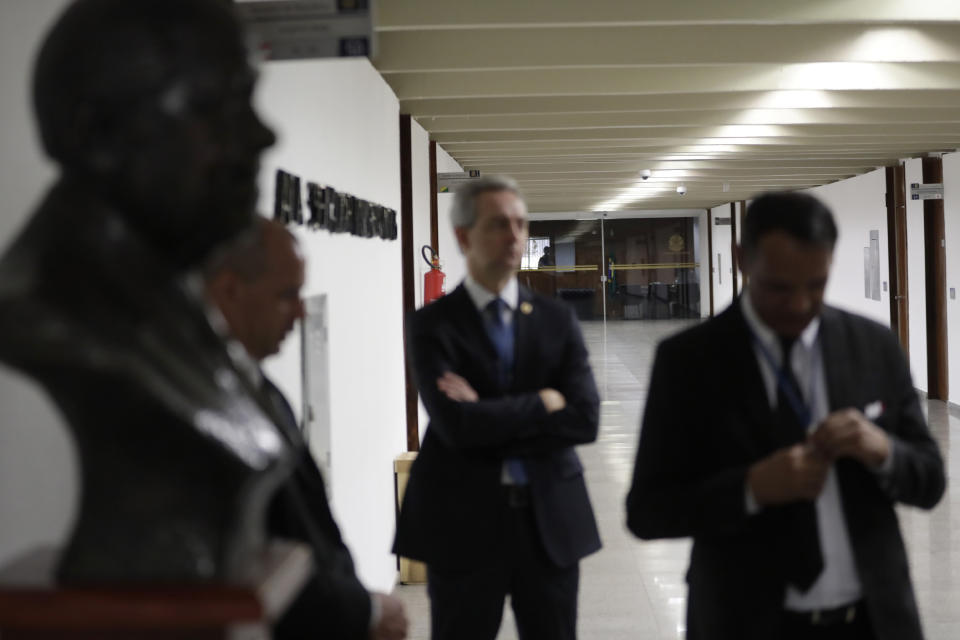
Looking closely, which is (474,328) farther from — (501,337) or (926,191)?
(926,191)

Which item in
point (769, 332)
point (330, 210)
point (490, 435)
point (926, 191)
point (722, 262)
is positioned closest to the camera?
point (769, 332)

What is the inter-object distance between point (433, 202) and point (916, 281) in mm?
7145

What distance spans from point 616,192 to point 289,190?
46.4ft

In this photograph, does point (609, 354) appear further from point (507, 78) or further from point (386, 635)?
point (386, 635)

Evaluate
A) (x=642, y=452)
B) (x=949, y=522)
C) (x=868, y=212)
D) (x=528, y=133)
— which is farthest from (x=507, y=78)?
(x=868, y=212)

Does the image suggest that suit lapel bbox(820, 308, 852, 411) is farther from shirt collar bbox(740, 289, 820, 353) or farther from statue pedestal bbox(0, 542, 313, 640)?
statue pedestal bbox(0, 542, 313, 640)

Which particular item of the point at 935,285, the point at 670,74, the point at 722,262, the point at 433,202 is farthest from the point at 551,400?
the point at 722,262

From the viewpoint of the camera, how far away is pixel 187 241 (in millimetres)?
1019

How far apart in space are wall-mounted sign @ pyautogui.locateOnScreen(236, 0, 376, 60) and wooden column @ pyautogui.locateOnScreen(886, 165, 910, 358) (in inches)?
449

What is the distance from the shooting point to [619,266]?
1016 inches

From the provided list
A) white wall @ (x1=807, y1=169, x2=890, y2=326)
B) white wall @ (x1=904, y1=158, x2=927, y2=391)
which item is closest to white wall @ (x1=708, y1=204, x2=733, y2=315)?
white wall @ (x1=807, y1=169, x2=890, y2=326)

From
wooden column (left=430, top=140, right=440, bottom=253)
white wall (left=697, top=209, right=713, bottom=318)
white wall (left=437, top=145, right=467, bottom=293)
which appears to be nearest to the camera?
wooden column (left=430, top=140, right=440, bottom=253)

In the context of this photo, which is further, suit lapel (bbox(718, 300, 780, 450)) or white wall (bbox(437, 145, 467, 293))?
white wall (bbox(437, 145, 467, 293))

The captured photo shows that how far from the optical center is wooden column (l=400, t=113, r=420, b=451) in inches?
254
